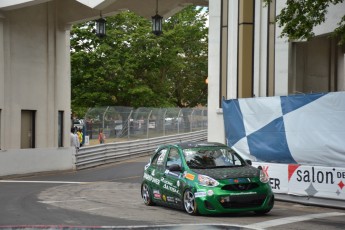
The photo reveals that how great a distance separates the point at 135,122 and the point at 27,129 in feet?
36.4

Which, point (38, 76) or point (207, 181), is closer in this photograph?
point (207, 181)

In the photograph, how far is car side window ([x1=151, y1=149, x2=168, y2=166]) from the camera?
49.0 feet

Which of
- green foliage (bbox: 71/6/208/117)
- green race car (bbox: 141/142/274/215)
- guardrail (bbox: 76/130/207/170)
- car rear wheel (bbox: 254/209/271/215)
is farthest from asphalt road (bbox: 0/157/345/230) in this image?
green foliage (bbox: 71/6/208/117)

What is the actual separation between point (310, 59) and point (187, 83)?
3880 centimetres

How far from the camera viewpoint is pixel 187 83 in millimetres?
61438

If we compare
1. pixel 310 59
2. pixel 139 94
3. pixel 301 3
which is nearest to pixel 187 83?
pixel 139 94

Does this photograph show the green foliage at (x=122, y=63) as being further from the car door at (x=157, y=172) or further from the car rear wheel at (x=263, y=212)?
the car rear wheel at (x=263, y=212)

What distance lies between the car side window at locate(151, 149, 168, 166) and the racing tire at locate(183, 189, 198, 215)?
1739 millimetres

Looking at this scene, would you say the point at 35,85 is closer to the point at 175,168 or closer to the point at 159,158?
the point at 159,158

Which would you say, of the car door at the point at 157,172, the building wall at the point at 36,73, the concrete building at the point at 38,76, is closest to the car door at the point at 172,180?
the car door at the point at 157,172

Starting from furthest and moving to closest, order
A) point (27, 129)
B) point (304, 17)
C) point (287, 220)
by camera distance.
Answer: point (27, 129) → point (304, 17) → point (287, 220)

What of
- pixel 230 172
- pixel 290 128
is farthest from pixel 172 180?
pixel 290 128

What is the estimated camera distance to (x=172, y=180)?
13930 mm

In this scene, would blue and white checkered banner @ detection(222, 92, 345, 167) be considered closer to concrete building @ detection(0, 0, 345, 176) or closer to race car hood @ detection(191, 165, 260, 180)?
concrete building @ detection(0, 0, 345, 176)
